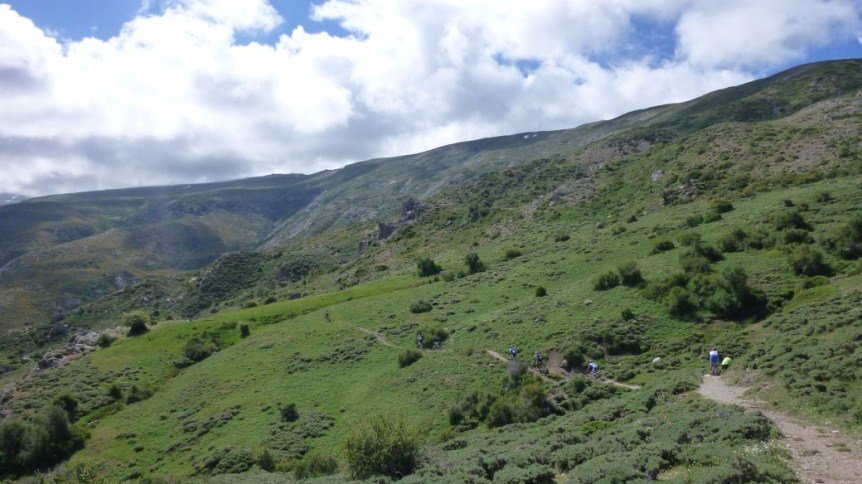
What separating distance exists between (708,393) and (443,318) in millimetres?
33337

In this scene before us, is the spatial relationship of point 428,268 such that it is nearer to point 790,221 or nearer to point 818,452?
point 790,221

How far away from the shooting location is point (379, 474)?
2272 centimetres

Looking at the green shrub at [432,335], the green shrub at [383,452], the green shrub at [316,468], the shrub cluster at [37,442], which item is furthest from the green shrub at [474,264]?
the green shrub at [383,452]

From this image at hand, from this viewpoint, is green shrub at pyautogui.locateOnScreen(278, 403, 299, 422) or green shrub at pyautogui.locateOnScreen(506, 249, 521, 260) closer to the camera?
green shrub at pyautogui.locateOnScreen(278, 403, 299, 422)

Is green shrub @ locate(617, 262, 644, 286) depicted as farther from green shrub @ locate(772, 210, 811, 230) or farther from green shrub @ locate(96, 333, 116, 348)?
green shrub @ locate(96, 333, 116, 348)

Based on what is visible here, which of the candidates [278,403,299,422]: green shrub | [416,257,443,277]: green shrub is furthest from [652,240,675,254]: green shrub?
[278,403,299,422]: green shrub

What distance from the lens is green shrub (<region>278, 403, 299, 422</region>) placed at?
1619 inches

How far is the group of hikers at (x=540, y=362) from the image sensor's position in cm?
3469

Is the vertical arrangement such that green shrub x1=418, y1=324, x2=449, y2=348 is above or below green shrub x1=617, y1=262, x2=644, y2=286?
below

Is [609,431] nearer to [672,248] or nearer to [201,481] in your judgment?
[201,481]

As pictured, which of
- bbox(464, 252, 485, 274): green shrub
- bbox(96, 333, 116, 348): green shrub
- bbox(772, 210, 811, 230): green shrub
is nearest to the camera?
bbox(772, 210, 811, 230): green shrub

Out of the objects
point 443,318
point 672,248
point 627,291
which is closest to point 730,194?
point 672,248

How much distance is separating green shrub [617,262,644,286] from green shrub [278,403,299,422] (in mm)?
32090

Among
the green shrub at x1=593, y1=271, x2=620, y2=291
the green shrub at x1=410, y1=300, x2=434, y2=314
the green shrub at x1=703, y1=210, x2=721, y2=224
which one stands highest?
the green shrub at x1=703, y1=210, x2=721, y2=224
